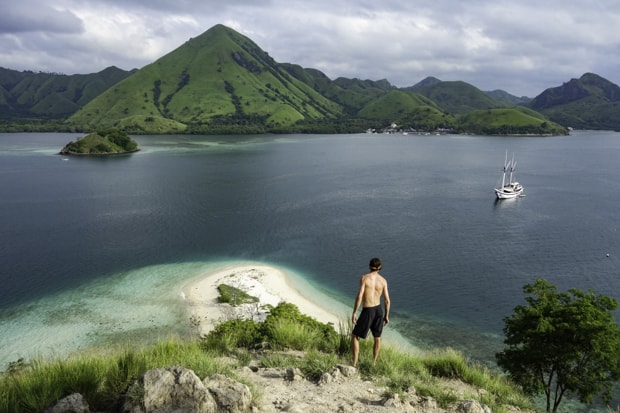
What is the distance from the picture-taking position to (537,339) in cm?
2258

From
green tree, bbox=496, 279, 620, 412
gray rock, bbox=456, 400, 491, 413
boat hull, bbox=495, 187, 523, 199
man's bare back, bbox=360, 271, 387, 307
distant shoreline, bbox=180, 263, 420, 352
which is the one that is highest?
man's bare back, bbox=360, 271, 387, 307

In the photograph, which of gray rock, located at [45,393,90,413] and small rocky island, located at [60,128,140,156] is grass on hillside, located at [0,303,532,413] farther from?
small rocky island, located at [60,128,140,156]

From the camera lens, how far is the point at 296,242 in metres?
64.5

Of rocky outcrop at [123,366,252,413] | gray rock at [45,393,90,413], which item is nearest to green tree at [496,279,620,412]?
rocky outcrop at [123,366,252,413]

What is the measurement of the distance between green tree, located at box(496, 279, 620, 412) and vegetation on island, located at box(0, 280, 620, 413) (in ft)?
0.17

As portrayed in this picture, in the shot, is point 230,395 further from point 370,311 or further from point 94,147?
point 94,147

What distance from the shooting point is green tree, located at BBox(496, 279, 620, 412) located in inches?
824

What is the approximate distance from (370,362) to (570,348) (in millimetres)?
14648

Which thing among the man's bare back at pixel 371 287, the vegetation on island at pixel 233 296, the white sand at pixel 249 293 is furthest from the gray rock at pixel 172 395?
the vegetation on island at pixel 233 296

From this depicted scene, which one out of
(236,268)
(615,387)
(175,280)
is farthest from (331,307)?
(615,387)

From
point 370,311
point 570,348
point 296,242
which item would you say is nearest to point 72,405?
point 370,311

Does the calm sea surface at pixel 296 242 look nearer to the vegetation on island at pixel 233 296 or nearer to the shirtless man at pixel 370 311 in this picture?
the vegetation on island at pixel 233 296

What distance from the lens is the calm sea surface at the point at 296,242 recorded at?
3994 centimetres

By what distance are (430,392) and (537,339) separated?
575 inches
